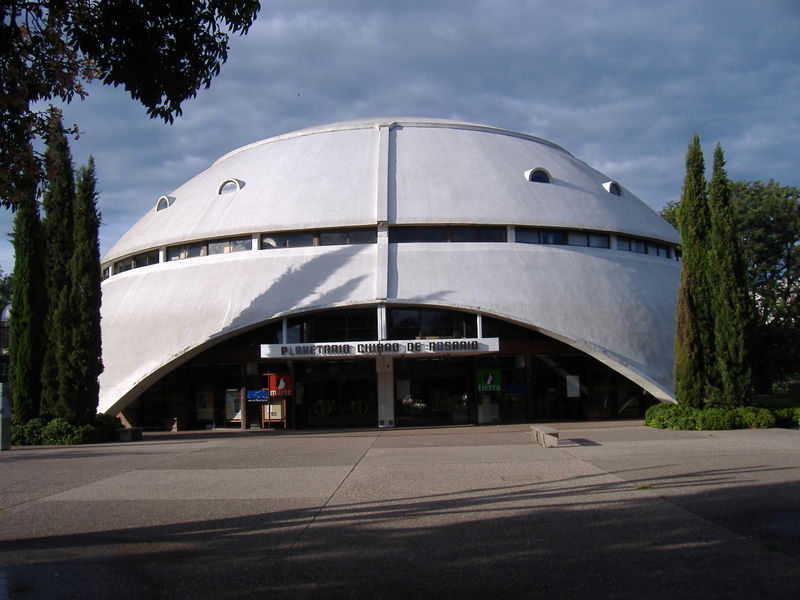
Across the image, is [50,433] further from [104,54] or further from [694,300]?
[694,300]

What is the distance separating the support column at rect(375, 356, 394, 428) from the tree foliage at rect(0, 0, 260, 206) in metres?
17.1

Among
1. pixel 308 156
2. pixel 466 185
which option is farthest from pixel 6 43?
pixel 308 156

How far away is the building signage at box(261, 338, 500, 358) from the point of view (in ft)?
72.4

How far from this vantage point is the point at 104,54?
270 inches

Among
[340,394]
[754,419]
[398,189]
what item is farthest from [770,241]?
[340,394]

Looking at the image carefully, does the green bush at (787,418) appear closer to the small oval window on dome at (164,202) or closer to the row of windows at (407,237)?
the row of windows at (407,237)

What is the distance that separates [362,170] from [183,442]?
40.3 ft

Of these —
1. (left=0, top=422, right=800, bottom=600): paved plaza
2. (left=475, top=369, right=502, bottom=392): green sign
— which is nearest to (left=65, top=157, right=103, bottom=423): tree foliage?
(left=0, top=422, right=800, bottom=600): paved plaza

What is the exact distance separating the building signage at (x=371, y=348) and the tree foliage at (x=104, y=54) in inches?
588

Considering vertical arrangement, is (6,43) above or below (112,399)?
above

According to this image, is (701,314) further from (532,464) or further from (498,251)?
(532,464)

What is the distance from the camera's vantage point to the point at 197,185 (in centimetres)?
3020

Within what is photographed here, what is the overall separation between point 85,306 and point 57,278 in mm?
1150

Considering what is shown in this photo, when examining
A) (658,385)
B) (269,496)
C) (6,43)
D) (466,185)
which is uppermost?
(466,185)
